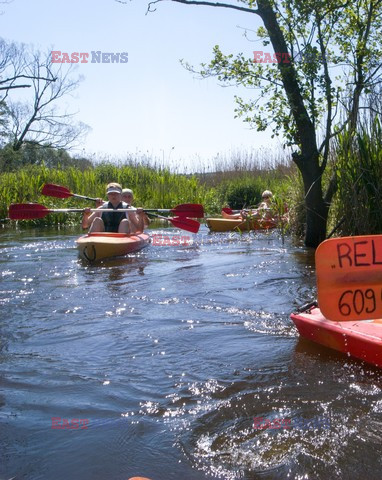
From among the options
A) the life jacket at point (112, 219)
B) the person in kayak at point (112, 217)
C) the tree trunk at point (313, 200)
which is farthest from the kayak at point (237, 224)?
the life jacket at point (112, 219)

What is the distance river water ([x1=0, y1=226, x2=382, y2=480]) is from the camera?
2492 mm

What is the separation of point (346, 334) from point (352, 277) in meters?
0.62

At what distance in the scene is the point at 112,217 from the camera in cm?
899

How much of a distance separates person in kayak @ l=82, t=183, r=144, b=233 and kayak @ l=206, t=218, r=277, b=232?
7.85 feet

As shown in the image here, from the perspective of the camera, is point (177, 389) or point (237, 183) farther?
point (237, 183)

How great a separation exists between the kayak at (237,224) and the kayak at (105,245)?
9.40 feet

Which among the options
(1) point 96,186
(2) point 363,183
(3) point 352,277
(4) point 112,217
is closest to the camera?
(3) point 352,277

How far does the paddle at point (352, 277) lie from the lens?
303 cm

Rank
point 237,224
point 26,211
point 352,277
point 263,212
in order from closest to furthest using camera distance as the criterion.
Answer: point 352,277 < point 26,211 < point 263,212 < point 237,224

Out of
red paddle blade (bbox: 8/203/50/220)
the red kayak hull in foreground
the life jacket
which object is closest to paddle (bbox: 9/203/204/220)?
red paddle blade (bbox: 8/203/50/220)

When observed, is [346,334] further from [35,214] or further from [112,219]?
[35,214]

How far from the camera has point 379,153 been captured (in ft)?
21.5

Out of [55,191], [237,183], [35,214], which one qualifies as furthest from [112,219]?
[237,183]

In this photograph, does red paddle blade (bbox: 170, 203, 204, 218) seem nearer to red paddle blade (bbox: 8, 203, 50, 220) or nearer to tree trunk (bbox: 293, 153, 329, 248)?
tree trunk (bbox: 293, 153, 329, 248)
